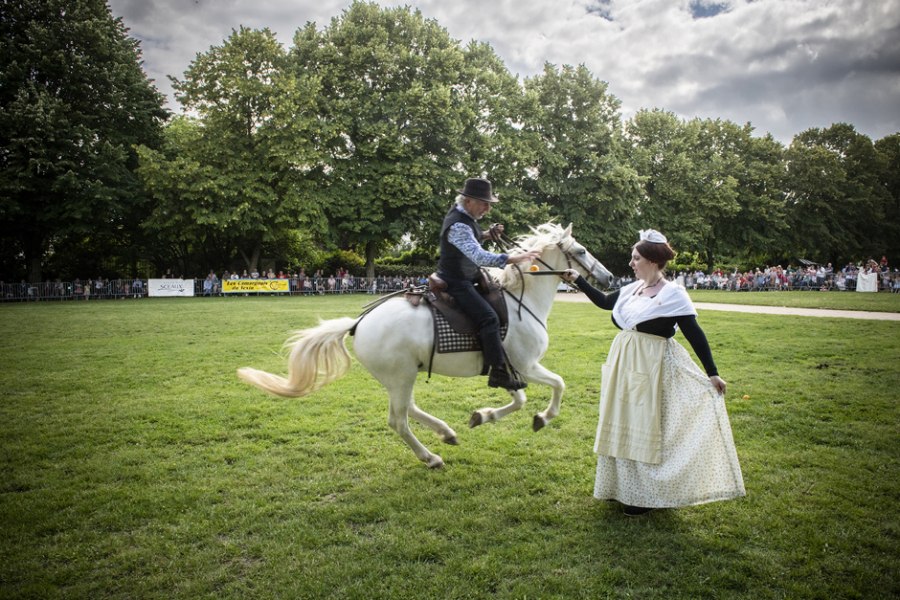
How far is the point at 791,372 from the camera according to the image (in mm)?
8555

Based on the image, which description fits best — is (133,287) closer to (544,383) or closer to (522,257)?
(544,383)

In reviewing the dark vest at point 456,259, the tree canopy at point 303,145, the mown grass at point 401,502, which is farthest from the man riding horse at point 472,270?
the tree canopy at point 303,145

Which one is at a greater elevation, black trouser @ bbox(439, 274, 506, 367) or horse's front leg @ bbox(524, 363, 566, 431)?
black trouser @ bbox(439, 274, 506, 367)

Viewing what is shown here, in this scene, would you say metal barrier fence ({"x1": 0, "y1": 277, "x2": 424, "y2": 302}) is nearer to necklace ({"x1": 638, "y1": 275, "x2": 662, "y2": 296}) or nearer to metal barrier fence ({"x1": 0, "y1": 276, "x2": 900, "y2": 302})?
metal barrier fence ({"x1": 0, "y1": 276, "x2": 900, "y2": 302})

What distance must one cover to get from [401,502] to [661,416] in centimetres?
236

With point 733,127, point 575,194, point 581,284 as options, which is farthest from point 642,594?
point 733,127

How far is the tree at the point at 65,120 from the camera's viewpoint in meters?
27.6

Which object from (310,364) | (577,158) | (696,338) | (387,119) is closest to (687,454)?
(696,338)

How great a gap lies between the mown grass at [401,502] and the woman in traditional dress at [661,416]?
0.32m

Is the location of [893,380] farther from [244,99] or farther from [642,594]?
[244,99]

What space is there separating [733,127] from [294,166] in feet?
135

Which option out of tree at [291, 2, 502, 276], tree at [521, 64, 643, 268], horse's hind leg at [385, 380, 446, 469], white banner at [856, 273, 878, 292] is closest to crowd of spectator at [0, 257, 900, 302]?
white banner at [856, 273, 878, 292]

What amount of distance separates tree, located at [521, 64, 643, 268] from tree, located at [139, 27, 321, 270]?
676 inches

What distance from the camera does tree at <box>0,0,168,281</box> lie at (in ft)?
90.7
